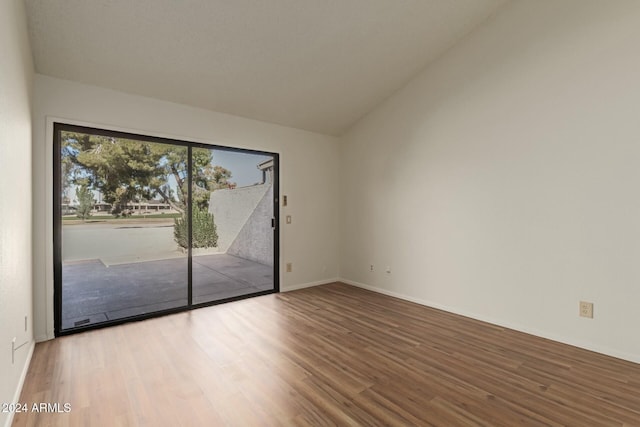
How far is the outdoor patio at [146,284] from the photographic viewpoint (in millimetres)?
3250

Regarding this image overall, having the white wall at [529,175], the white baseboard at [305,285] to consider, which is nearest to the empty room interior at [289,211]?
the white wall at [529,175]

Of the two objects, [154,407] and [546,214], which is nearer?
[154,407]

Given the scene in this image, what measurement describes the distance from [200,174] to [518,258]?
3.68 m

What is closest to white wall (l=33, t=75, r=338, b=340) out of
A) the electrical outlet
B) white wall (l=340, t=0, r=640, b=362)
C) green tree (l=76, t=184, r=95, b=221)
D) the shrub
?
green tree (l=76, t=184, r=95, b=221)

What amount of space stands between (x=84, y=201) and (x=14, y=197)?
130cm

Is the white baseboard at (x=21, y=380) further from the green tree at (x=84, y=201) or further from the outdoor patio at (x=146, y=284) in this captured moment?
the green tree at (x=84, y=201)

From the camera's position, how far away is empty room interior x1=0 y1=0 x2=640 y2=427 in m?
1.97

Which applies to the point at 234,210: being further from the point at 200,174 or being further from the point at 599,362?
the point at 599,362

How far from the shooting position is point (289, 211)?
4.55m

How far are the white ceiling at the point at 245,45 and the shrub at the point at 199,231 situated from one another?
1.35 metres

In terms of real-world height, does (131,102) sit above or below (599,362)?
above

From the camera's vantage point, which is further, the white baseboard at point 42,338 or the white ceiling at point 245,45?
the white baseboard at point 42,338

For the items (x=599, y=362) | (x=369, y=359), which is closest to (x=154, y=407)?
(x=369, y=359)

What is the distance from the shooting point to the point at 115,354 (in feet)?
8.31
